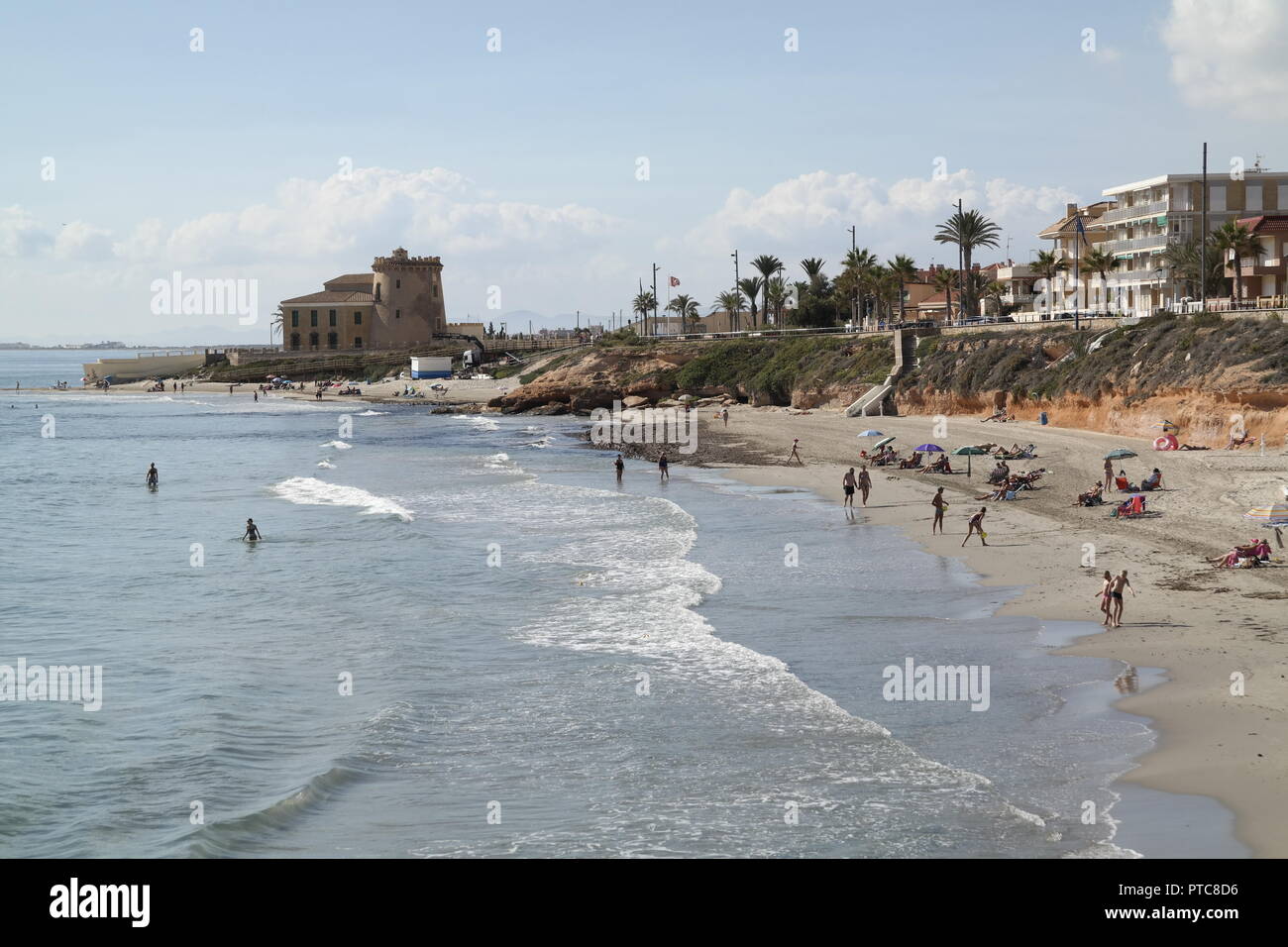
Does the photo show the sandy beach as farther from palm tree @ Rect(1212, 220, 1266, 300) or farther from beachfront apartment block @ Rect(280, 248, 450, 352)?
beachfront apartment block @ Rect(280, 248, 450, 352)

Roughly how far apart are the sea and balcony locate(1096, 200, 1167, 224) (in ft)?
145

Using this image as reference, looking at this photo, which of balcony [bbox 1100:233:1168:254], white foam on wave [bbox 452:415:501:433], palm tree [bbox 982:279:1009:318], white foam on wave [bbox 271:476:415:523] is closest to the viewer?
white foam on wave [bbox 271:476:415:523]

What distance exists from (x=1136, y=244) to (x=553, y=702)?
64.3 meters

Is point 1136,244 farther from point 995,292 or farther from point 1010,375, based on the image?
point 1010,375

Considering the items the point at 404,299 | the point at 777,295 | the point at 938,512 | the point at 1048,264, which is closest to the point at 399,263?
the point at 404,299

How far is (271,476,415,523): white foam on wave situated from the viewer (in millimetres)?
39062

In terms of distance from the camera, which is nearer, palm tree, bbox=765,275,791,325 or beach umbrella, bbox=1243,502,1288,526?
beach umbrella, bbox=1243,502,1288,526

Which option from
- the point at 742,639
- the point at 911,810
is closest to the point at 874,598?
the point at 742,639

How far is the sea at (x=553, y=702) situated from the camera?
40.7ft

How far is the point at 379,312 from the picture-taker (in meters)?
144

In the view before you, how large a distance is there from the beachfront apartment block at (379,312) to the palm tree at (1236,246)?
102 meters

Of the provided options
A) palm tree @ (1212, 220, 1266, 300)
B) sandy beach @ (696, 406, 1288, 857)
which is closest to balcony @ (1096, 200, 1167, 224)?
palm tree @ (1212, 220, 1266, 300)

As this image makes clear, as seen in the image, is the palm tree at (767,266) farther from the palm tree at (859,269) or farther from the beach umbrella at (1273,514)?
the beach umbrella at (1273,514)
